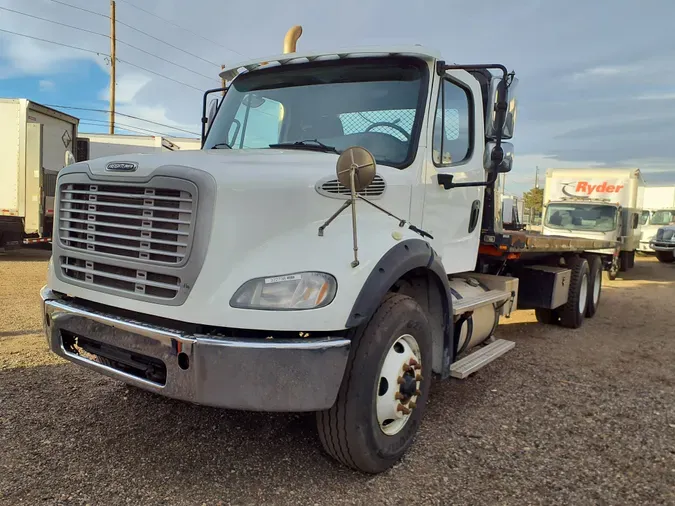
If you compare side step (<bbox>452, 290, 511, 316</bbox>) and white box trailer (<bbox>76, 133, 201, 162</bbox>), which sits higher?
white box trailer (<bbox>76, 133, 201, 162</bbox>)

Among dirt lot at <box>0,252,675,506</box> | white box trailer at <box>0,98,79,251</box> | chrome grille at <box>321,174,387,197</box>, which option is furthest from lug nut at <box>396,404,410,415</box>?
white box trailer at <box>0,98,79,251</box>

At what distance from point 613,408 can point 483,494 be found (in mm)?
2055

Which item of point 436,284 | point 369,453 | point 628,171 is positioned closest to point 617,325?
point 436,284

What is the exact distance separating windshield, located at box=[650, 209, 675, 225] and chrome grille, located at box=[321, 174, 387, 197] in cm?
2301

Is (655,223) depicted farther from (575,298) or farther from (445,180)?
(445,180)

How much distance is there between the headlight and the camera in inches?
103

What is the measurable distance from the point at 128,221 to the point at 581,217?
1541 cm

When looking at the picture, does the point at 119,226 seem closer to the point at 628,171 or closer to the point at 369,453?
the point at 369,453

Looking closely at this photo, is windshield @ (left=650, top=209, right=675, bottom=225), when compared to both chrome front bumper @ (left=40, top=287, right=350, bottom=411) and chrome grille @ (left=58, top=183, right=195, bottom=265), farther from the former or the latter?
chrome grille @ (left=58, top=183, right=195, bottom=265)

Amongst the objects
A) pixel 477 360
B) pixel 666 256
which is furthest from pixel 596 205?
pixel 477 360

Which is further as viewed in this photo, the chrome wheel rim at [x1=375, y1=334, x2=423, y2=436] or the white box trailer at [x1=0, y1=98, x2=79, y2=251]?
the white box trailer at [x1=0, y1=98, x2=79, y2=251]

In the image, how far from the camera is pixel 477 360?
4.25 metres

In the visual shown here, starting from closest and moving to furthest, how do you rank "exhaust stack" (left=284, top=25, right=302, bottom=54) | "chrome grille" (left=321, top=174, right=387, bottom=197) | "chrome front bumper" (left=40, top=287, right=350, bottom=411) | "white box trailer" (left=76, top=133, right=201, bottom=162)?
"chrome front bumper" (left=40, top=287, right=350, bottom=411) < "chrome grille" (left=321, top=174, right=387, bottom=197) < "exhaust stack" (left=284, top=25, right=302, bottom=54) < "white box trailer" (left=76, top=133, right=201, bottom=162)

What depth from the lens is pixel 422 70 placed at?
146 inches
